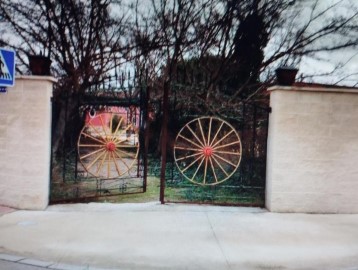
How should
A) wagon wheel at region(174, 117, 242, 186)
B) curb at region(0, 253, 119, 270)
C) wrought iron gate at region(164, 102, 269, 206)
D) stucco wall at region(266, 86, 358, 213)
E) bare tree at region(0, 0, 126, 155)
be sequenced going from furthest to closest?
bare tree at region(0, 0, 126, 155), wagon wheel at region(174, 117, 242, 186), wrought iron gate at region(164, 102, 269, 206), stucco wall at region(266, 86, 358, 213), curb at region(0, 253, 119, 270)

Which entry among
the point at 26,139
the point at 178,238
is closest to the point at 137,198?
the point at 26,139

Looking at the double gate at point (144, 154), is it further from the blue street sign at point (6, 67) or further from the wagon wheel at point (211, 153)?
the blue street sign at point (6, 67)

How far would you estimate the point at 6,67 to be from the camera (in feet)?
19.1

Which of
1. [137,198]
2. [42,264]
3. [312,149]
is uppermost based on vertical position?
[312,149]

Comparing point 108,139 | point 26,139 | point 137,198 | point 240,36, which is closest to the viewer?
point 26,139

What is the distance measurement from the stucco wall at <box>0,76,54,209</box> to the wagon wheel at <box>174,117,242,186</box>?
2.63m

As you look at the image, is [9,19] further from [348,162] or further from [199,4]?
[348,162]

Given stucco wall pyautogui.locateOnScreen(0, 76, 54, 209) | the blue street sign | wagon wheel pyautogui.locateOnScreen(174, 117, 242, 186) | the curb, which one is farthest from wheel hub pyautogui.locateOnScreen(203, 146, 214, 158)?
the curb

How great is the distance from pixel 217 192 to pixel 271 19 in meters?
6.83

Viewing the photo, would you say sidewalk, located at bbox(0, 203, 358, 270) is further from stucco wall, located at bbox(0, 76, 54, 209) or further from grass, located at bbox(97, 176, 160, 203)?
grass, located at bbox(97, 176, 160, 203)

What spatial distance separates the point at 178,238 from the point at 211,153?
3.07 m

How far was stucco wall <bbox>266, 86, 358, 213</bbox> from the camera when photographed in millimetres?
6953

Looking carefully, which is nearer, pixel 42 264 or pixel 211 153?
pixel 42 264

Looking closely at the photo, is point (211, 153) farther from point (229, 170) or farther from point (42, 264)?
point (42, 264)
